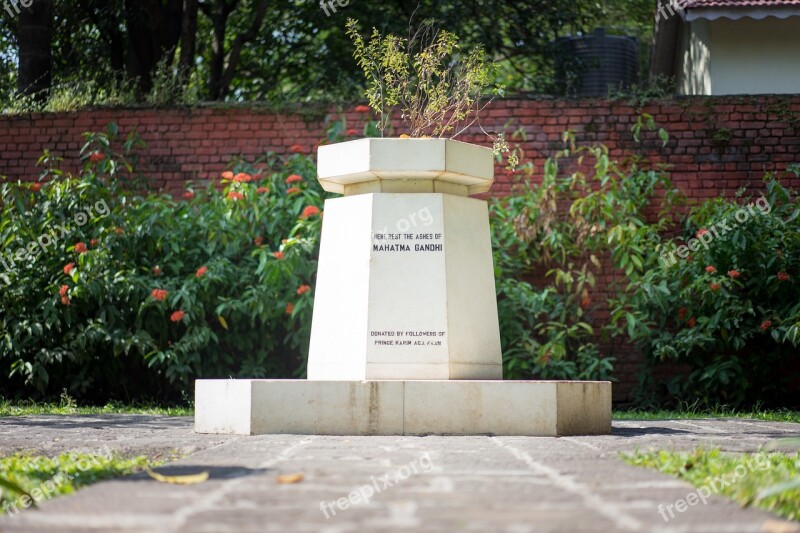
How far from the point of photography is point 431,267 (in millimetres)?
5941

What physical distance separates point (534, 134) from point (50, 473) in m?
6.91

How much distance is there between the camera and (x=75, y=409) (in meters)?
8.29

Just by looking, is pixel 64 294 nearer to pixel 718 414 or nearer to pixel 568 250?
pixel 568 250

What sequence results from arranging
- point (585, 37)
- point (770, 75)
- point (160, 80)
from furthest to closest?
1. point (585, 37)
2. point (770, 75)
3. point (160, 80)

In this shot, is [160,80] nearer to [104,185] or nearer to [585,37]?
[104,185]

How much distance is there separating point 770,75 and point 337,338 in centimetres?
818

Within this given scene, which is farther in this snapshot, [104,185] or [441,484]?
[104,185]

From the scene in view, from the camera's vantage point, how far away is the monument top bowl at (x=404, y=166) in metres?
5.91

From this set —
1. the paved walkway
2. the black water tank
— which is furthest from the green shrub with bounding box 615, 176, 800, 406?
the black water tank

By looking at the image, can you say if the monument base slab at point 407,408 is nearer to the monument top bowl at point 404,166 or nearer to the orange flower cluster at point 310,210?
the monument top bowl at point 404,166

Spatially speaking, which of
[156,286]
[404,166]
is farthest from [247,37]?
[404,166]

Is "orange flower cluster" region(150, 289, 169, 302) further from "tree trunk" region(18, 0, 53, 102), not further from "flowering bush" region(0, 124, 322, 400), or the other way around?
"tree trunk" region(18, 0, 53, 102)

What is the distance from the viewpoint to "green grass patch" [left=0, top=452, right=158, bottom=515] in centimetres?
303

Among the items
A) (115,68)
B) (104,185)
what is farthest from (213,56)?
(104,185)
